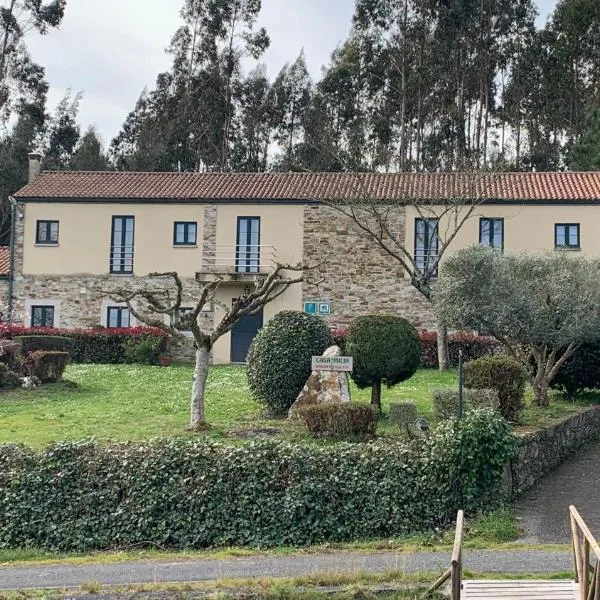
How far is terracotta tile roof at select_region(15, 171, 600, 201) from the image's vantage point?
92.1 feet

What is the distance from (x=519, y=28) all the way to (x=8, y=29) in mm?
28632

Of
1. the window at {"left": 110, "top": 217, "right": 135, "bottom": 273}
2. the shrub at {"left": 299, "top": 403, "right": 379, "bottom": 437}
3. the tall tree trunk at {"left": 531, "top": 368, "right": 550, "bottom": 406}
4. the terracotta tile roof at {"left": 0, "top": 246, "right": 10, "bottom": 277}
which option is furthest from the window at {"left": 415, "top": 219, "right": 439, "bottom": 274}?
the shrub at {"left": 299, "top": 403, "right": 379, "bottom": 437}

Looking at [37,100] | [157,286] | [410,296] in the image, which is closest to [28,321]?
[157,286]

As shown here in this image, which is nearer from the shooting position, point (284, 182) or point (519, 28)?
point (284, 182)

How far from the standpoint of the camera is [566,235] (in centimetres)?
2789

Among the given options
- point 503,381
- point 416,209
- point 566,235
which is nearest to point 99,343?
point 416,209

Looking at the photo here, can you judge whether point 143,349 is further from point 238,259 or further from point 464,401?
point 464,401

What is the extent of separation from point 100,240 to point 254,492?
2072cm

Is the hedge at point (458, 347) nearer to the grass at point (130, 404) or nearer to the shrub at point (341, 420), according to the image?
the grass at point (130, 404)

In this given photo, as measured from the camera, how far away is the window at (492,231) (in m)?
28.2

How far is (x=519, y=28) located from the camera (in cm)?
4259

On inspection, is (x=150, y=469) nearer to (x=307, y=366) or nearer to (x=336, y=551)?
(x=336, y=551)

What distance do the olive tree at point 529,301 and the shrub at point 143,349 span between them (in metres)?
11.5

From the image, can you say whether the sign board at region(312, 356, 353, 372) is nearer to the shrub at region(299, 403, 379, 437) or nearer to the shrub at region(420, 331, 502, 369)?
the shrub at region(299, 403, 379, 437)
